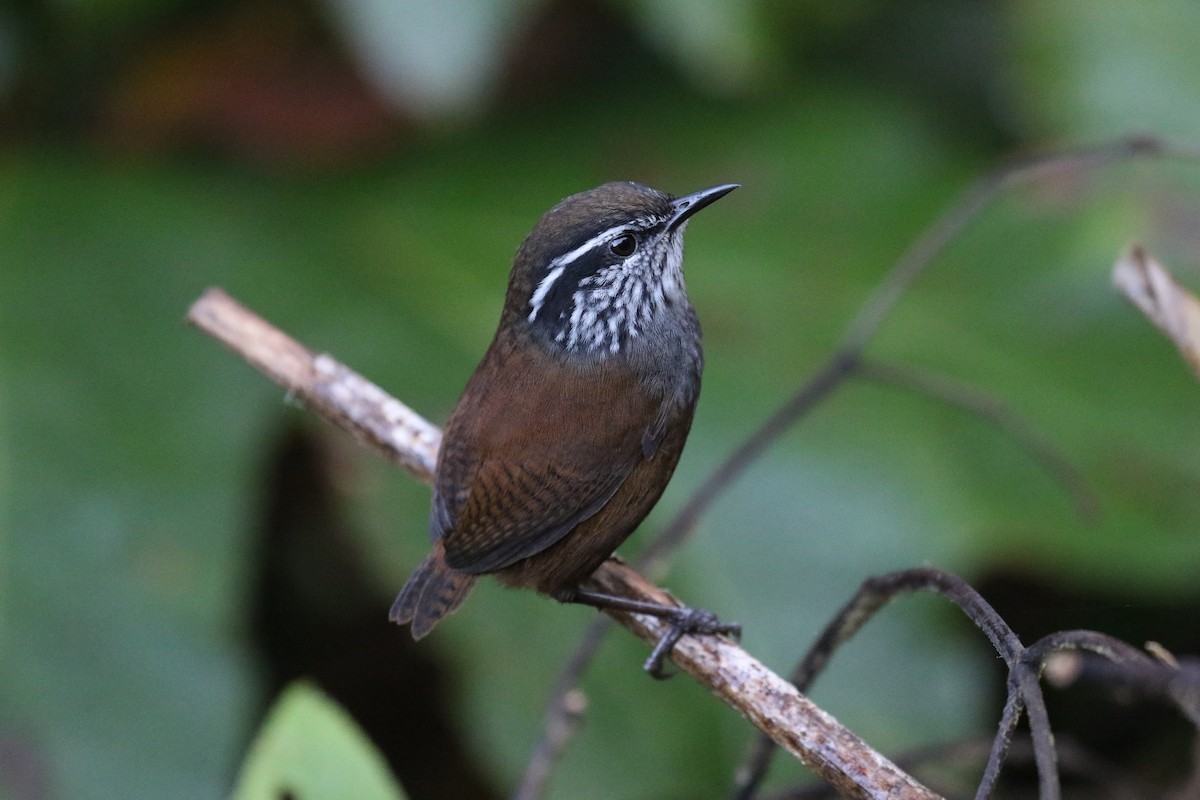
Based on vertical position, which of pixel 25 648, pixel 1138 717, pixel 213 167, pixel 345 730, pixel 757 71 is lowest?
pixel 25 648

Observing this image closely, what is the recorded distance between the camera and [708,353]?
4.22 metres

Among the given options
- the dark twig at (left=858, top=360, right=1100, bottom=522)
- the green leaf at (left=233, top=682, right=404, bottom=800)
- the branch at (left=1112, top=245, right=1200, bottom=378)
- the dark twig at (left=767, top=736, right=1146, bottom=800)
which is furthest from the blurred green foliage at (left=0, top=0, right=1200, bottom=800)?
the branch at (left=1112, top=245, right=1200, bottom=378)

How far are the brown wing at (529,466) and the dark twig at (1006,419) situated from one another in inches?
25.3

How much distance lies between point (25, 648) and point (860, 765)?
233cm

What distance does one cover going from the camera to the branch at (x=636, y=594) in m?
1.92

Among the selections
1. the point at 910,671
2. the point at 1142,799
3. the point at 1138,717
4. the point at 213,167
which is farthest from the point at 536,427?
the point at 213,167

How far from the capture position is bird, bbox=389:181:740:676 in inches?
109

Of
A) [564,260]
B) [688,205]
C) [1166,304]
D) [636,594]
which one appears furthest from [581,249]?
[1166,304]

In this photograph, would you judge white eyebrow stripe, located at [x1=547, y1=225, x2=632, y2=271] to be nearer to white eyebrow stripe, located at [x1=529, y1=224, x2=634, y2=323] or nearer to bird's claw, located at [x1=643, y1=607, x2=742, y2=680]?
white eyebrow stripe, located at [x1=529, y1=224, x2=634, y2=323]

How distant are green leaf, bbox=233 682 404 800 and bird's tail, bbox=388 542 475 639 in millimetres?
430

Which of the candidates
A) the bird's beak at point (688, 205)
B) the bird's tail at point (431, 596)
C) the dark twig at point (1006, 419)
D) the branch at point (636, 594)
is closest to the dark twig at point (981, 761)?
the branch at point (636, 594)

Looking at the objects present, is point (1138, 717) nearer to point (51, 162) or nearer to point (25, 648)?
point (25, 648)

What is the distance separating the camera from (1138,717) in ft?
12.1

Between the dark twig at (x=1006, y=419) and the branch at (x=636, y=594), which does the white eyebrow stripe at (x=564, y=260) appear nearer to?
the branch at (x=636, y=594)
